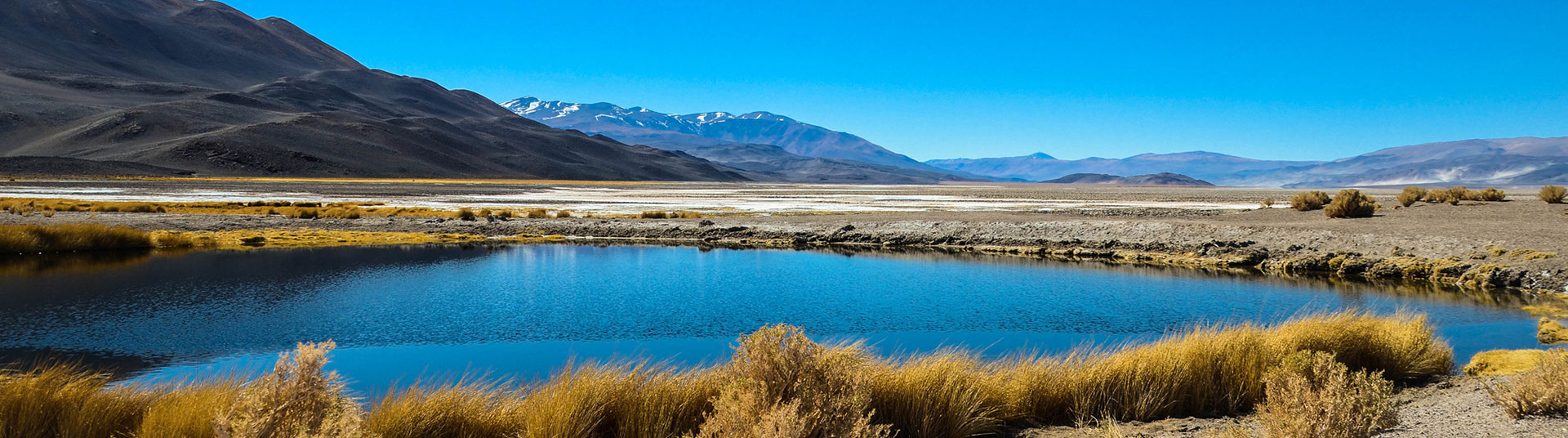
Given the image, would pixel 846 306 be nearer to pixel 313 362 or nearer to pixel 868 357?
pixel 868 357

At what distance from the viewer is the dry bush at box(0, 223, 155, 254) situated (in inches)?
800

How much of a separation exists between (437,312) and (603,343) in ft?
12.7

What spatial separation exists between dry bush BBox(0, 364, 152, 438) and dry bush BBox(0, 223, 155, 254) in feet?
65.2

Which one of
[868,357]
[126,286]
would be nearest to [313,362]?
[868,357]

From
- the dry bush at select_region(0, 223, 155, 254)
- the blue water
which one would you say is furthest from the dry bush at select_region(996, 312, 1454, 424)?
A: the dry bush at select_region(0, 223, 155, 254)

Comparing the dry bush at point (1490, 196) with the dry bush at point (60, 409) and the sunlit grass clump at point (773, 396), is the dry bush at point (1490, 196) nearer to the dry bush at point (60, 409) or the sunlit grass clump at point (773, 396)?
the sunlit grass clump at point (773, 396)

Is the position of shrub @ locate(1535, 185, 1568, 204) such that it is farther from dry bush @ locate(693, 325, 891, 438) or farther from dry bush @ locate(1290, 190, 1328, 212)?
dry bush @ locate(693, 325, 891, 438)

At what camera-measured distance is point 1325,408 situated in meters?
4.57

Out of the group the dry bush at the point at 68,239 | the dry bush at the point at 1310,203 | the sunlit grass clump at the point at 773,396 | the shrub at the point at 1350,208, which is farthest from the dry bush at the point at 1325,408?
the dry bush at the point at 1310,203

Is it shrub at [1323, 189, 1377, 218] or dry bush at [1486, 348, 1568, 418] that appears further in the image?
shrub at [1323, 189, 1377, 218]

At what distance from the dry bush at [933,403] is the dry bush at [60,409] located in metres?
→ 4.92

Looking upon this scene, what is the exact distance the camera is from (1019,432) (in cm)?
651

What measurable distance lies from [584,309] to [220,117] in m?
139

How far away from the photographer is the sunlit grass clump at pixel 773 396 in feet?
14.2
